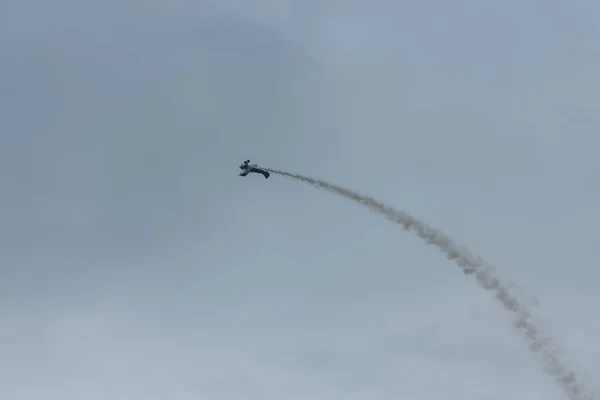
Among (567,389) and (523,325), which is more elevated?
(523,325)

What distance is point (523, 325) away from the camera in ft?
644

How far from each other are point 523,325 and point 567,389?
18009 mm

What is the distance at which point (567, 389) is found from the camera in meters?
181

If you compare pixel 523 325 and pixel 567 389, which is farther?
pixel 523 325
